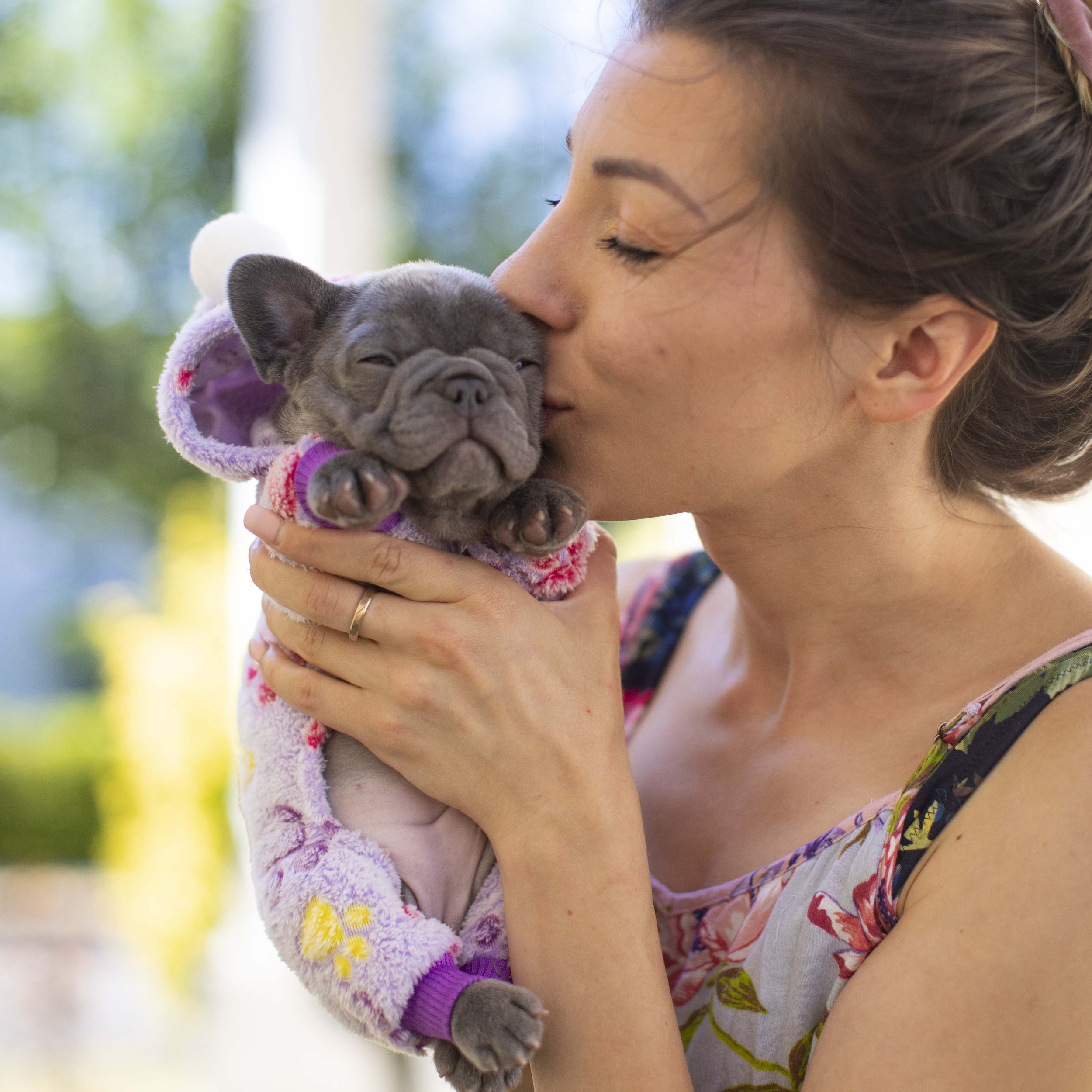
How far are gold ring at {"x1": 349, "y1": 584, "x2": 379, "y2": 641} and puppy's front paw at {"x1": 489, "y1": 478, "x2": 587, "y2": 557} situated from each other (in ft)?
0.66

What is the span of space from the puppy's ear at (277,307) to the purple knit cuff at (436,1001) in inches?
36.6

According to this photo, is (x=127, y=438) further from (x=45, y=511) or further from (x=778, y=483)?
(x=778, y=483)

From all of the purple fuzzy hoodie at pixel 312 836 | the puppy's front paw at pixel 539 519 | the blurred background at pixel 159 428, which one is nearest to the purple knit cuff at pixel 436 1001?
the purple fuzzy hoodie at pixel 312 836

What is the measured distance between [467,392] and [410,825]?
2.05 feet

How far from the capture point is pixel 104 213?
9.13 m

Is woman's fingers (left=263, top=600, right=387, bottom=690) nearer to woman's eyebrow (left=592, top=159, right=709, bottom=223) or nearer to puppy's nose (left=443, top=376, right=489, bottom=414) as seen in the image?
puppy's nose (left=443, top=376, right=489, bottom=414)

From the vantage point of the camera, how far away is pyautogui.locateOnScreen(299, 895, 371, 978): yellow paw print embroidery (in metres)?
1.29

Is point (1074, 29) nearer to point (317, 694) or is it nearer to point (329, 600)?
point (329, 600)

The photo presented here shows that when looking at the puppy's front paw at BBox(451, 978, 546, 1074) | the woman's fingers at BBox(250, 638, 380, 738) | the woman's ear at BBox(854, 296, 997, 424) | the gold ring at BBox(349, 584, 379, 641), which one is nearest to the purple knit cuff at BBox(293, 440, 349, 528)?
the gold ring at BBox(349, 584, 379, 641)

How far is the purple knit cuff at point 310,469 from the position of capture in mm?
1420

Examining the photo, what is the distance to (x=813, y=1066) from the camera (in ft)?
4.10

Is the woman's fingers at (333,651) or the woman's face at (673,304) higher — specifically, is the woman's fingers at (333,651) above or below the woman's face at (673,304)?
below

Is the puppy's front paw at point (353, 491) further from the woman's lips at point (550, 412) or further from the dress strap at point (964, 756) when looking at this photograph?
the dress strap at point (964, 756)

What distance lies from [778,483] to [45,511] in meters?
8.74
